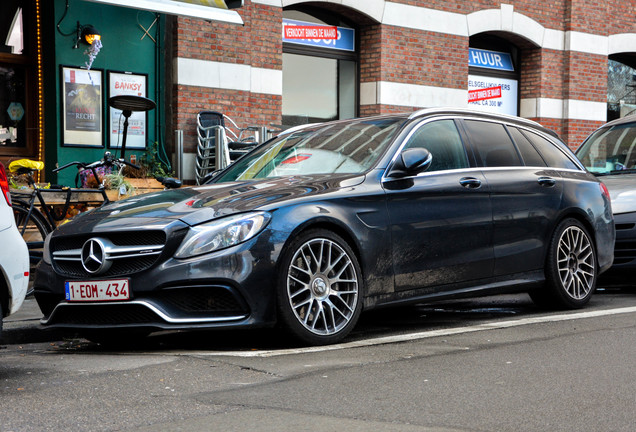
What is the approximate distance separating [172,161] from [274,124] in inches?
79.0

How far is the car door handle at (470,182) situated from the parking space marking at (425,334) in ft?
3.48

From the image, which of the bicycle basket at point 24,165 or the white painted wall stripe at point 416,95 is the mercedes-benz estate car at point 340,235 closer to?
the bicycle basket at point 24,165

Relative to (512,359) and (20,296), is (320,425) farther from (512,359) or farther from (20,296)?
(20,296)

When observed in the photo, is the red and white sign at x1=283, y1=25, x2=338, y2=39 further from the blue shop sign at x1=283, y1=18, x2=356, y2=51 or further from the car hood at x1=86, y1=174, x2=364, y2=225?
the car hood at x1=86, y1=174, x2=364, y2=225

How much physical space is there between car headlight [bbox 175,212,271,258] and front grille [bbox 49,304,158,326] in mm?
427

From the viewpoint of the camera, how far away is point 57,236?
621cm

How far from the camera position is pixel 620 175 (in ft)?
34.1

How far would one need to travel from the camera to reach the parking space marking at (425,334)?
570cm

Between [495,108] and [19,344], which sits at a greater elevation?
[495,108]

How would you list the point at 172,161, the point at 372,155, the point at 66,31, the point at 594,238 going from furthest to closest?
the point at 172,161
the point at 66,31
the point at 594,238
the point at 372,155

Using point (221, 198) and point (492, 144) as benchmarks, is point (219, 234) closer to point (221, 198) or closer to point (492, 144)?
point (221, 198)

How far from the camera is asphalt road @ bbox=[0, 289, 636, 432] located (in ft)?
13.3

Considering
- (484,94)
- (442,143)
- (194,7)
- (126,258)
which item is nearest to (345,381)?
(126,258)

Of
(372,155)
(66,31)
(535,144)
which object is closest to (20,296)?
(372,155)
